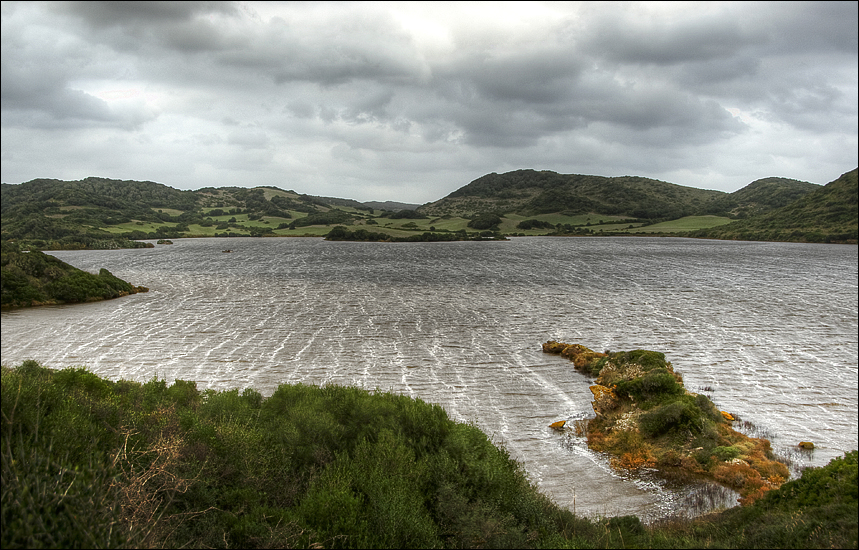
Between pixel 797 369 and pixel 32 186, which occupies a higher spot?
pixel 32 186

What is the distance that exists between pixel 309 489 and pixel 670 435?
12450 mm

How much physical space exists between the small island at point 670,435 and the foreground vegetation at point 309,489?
10.9ft

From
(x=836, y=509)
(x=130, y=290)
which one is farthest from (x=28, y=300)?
(x=836, y=509)

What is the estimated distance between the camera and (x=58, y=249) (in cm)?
11750

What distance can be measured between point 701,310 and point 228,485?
42278mm

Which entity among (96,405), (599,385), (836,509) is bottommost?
(599,385)

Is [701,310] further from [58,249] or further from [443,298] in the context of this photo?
[58,249]

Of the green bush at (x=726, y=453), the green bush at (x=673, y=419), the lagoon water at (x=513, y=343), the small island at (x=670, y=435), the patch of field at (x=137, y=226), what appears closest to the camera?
the small island at (x=670, y=435)

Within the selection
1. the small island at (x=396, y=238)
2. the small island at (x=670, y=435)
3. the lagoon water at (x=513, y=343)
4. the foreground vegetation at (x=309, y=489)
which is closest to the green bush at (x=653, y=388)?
the small island at (x=670, y=435)

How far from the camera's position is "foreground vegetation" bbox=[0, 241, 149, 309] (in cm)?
3972

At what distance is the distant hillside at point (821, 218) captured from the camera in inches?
3091

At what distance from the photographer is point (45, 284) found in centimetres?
4316

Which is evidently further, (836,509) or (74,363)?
(74,363)

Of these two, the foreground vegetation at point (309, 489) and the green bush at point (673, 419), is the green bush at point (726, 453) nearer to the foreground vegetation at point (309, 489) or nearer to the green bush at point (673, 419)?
the green bush at point (673, 419)
